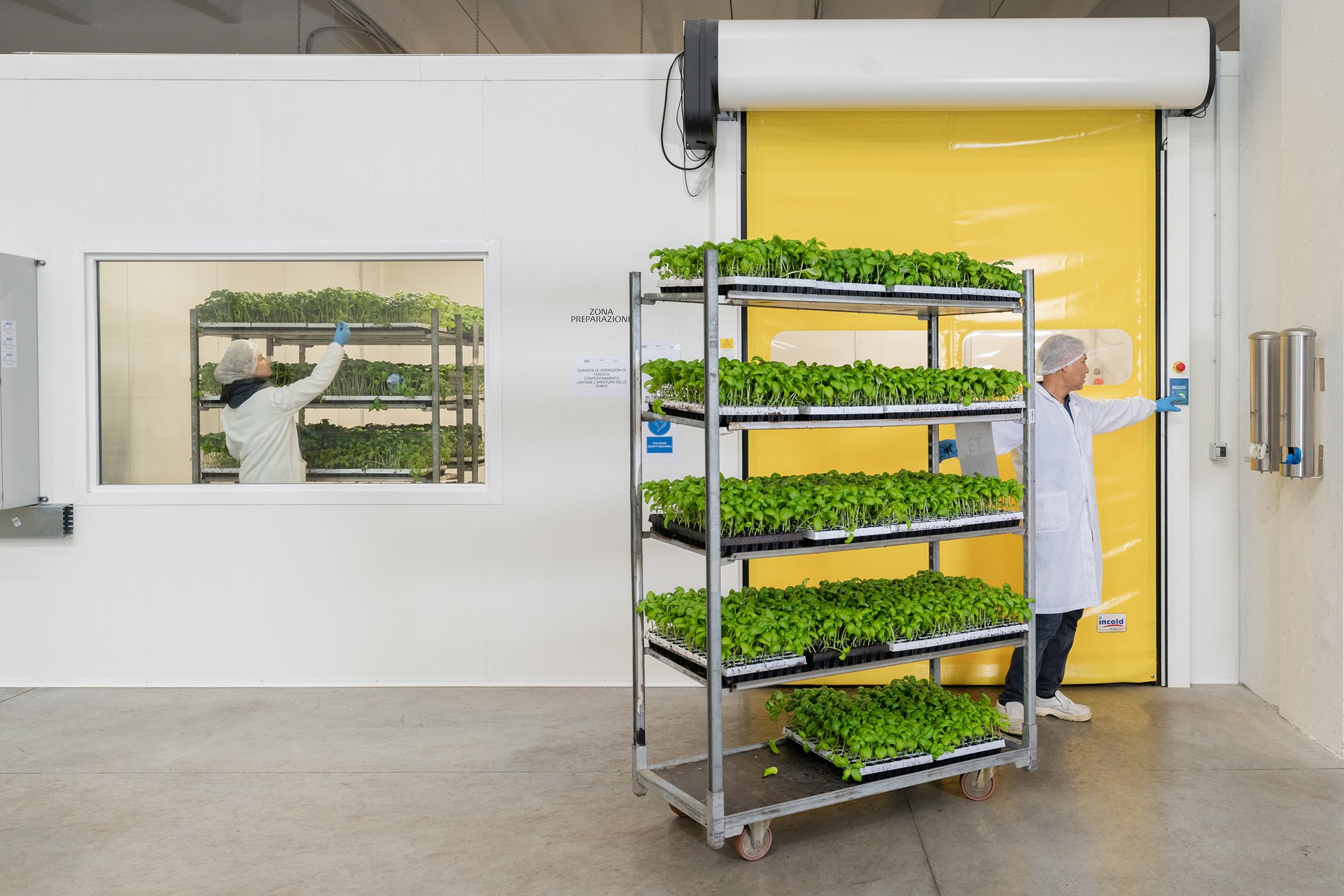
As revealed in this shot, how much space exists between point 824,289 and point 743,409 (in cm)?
58

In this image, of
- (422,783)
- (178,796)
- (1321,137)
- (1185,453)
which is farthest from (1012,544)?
(178,796)

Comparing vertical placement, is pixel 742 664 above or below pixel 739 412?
below

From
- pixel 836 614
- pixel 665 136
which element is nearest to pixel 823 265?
pixel 836 614

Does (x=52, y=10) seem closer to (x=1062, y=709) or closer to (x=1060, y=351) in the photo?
(x=1060, y=351)

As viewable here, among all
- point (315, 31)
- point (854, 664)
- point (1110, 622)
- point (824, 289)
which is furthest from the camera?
point (315, 31)

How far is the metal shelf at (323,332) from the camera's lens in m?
5.69

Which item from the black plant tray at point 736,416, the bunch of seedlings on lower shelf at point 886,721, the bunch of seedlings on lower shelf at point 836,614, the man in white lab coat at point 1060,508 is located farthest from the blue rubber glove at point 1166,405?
the black plant tray at point 736,416

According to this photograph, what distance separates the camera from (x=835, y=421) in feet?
12.2

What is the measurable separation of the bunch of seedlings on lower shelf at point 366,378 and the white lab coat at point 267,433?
51 millimetres

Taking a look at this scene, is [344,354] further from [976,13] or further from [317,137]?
[976,13]

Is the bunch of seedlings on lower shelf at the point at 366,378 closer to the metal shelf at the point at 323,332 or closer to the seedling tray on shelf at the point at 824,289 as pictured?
the metal shelf at the point at 323,332

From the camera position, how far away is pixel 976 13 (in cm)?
851

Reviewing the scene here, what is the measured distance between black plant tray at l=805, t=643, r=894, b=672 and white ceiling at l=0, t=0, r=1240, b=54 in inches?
210

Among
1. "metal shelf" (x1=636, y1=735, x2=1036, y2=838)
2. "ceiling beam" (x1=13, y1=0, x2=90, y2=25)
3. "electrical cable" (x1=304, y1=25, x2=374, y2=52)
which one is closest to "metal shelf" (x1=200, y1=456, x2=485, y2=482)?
"metal shelf" (x1=636, y1=735, x2=1036, y2=838)
